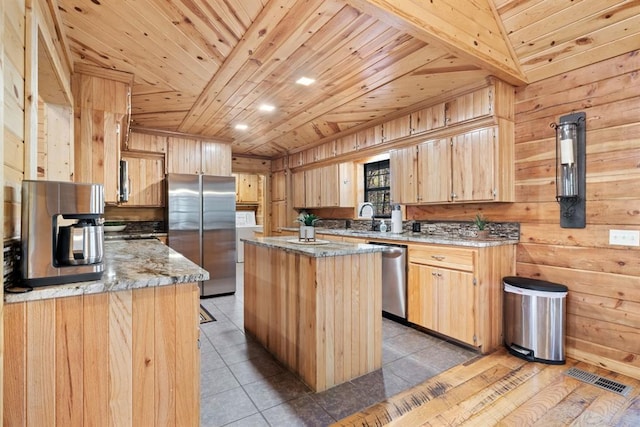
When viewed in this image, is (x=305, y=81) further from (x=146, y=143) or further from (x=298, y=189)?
(x=298, y=189)

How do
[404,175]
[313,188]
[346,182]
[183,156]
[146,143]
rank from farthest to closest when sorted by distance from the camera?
[313,188] < [346,182] < [183,156] < [146,143] < [404,175]

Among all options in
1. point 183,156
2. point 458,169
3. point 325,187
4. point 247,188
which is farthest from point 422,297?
point 247,188

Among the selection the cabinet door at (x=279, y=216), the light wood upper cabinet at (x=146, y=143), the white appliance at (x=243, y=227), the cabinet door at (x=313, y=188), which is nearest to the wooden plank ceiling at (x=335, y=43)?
the light wood upper cabinet at (x=146, y=143)

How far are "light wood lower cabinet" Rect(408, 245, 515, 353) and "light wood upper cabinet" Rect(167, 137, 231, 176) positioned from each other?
11.0 feet

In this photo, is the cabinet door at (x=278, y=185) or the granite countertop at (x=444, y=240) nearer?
the granite countertop at (x=444, y=240)

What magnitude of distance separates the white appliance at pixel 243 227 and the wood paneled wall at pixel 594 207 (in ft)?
19.8

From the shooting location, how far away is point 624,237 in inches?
94.5

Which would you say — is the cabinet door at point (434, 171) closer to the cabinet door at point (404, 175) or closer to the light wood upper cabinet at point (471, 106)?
the cabinet door at point (404, 175)

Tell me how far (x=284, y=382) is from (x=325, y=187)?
3.47 metres

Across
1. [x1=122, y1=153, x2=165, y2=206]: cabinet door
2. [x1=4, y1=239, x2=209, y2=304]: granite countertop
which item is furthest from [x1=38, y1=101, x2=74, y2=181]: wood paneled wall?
[x1=122, y1=153, x2=165, y2=206]: cabinet door

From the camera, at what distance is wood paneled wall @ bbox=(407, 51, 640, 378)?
238 centimetres

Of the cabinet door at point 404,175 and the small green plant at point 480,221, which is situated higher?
the cabinet door at point 404,175

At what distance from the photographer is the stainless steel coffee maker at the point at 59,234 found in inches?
46.2

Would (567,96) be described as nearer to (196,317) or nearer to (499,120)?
(499,120)
